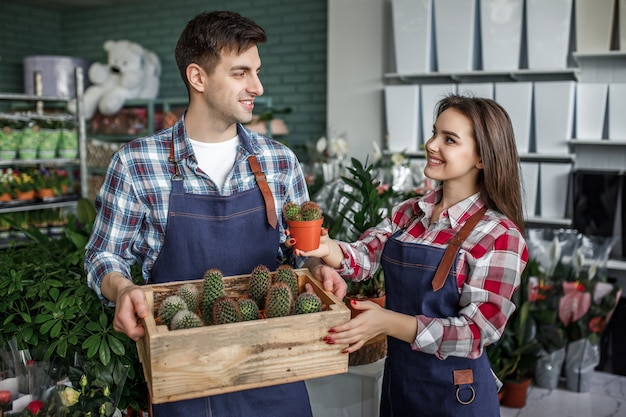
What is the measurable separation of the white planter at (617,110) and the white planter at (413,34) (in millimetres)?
1255

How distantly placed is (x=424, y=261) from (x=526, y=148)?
2890 millimetres

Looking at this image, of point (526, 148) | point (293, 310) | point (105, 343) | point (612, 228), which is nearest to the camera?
point (293, 310)

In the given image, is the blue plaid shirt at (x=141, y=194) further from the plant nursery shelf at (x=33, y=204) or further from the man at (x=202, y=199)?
the plant nursery shelf at (x=33, y=204)

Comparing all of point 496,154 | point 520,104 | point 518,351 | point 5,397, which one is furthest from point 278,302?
point 520,104

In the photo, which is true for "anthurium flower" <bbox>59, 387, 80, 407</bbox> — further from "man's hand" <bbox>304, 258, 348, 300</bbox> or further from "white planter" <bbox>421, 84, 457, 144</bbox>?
"white planter" <bbox>421, 84, 457, 144</bbox>

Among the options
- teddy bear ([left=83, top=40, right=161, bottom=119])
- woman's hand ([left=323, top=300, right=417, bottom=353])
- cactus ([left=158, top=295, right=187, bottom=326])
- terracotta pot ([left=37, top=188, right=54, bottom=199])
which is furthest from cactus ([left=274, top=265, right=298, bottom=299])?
teddy bear ([left=83, top=40, right=161, bottom=119])

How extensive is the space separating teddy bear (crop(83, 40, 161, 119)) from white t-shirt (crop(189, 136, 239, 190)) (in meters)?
5.20

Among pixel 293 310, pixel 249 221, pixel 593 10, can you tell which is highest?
pixel 593 10

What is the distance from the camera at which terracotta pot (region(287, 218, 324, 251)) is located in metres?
1.43

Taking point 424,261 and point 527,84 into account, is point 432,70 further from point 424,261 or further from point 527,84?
point 424,261

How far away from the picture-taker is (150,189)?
154 cm

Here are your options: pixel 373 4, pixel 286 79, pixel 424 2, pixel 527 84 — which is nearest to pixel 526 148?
pixel 527 84

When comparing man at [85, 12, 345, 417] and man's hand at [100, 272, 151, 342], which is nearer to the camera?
man's hand at [100, 272, 151, 342]

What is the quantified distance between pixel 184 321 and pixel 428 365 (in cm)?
68
